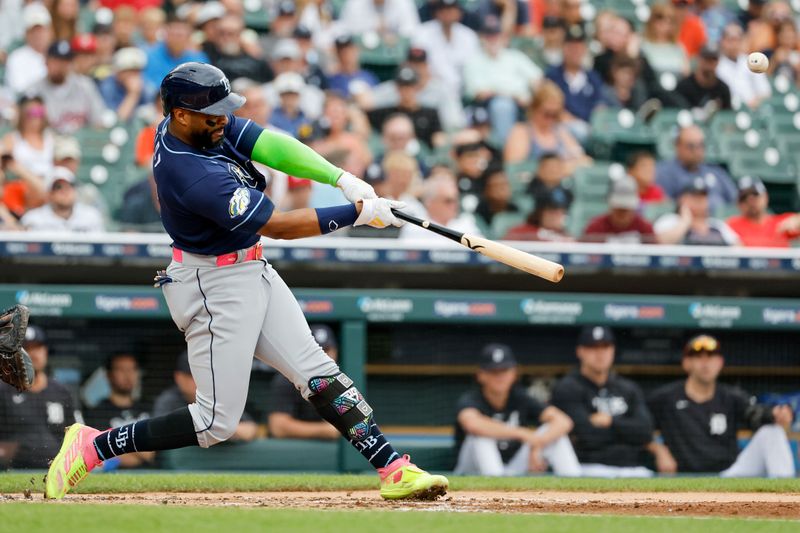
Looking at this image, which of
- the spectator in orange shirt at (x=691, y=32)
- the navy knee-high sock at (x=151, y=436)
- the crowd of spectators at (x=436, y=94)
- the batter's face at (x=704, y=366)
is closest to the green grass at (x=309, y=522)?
the navy knee-high sock at (x=151, y=436)

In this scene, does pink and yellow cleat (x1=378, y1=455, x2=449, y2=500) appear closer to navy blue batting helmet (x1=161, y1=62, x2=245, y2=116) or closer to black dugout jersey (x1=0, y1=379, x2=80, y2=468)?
navy blue batting helmet (x1=161, y1=62, x2=245, y2=116)

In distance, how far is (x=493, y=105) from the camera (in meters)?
9.70

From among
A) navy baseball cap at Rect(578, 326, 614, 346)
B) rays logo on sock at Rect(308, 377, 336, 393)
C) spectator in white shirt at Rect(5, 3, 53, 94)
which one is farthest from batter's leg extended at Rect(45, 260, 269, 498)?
spectator in white shirt at Rect(5, 3, 53, 94)

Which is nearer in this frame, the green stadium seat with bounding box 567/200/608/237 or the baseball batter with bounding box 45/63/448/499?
the baseball batter with bounding box 45/63/448/499

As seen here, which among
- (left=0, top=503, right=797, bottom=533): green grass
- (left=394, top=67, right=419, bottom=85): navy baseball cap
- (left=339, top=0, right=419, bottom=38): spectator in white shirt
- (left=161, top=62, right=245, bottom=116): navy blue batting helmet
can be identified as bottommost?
(left=0, top=503, right=797, bottom=533): green grass

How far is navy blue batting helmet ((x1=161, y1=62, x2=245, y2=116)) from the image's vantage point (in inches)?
170

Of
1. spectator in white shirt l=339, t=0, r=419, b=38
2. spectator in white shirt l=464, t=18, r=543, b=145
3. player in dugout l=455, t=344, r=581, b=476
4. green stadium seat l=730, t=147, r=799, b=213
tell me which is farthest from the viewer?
spectator in white shirt l=339, t=0, r=419, b=38

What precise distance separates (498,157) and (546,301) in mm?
2099

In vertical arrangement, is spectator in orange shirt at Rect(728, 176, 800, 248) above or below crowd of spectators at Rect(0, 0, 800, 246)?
below

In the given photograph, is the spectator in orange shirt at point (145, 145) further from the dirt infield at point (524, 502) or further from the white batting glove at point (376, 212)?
the white batting glove at point (376, 212)

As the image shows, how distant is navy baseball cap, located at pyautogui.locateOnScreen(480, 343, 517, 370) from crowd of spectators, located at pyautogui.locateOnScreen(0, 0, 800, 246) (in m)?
0.75

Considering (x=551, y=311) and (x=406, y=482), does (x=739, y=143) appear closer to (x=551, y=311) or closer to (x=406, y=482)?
(x=551, y=311)


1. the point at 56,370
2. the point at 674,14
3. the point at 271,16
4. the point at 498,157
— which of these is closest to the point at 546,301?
the point at 498,157

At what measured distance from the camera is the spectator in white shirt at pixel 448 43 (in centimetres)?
1019
